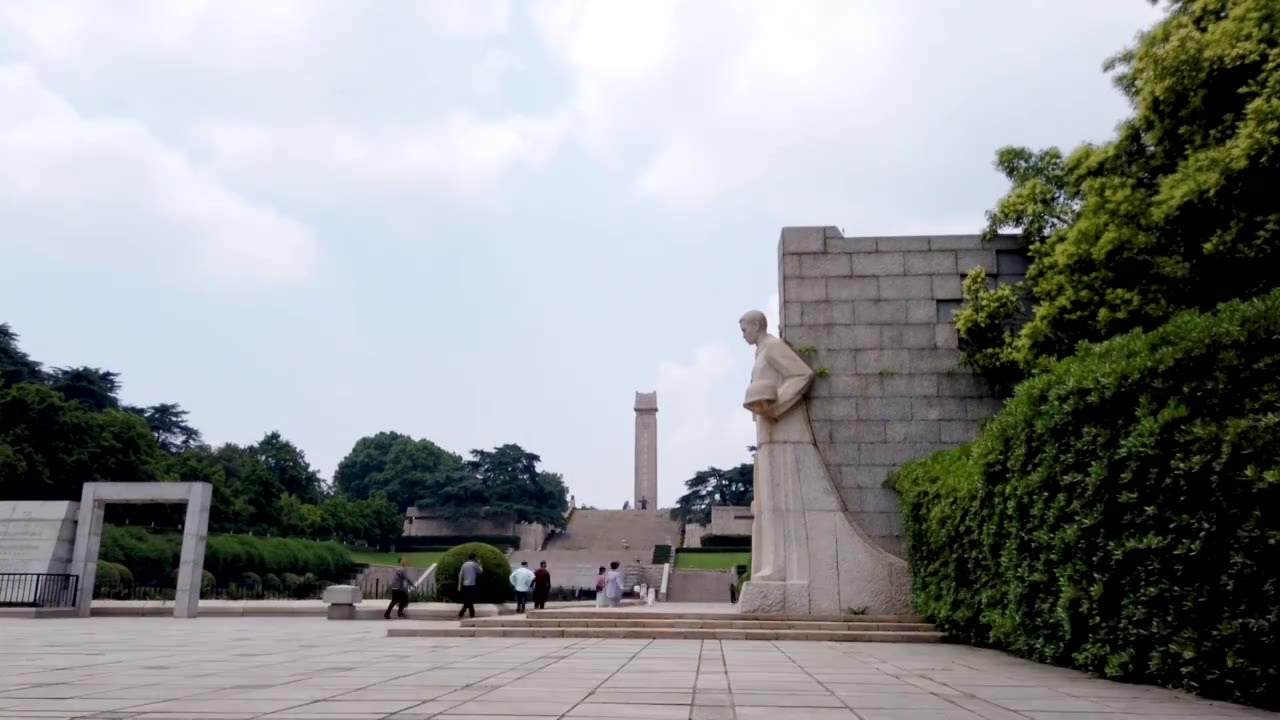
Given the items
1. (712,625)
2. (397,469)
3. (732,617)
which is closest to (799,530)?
(732,617)

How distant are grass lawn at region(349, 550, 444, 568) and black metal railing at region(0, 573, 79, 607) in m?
31.9

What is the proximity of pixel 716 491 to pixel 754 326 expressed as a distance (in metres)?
48.8

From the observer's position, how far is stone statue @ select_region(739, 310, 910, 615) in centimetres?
1133

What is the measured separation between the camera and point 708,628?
35.4 ft

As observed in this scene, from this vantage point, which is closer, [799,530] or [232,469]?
[799,530]

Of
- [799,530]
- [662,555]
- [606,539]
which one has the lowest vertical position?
[799,530]

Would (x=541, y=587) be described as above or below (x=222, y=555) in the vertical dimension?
below

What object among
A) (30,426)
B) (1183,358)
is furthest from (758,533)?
(30,426)

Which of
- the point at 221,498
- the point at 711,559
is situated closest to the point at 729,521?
the point at 711,559

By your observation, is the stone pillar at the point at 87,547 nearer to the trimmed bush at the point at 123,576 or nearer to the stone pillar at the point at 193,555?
the stone pillar at the point at 193,555

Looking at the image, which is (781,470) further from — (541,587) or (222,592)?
(222,592)

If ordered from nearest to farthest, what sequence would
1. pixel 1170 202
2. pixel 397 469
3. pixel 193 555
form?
pixel 1170 202 < pixel 193 555 < pixel 397 469

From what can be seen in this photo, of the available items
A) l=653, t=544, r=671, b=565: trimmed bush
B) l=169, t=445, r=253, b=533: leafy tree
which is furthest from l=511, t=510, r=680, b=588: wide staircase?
l=169, t=445, r=253, b=533: leafy tree

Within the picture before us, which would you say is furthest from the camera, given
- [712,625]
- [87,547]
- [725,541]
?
[725,541]
